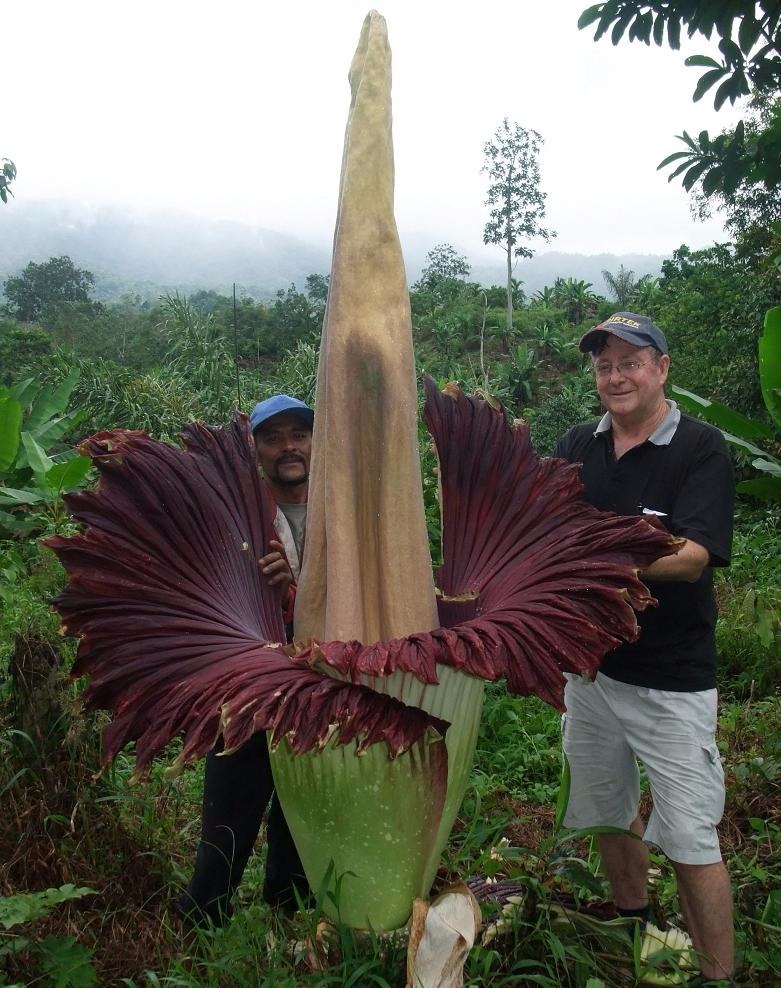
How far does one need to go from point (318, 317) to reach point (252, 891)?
95.9 feet

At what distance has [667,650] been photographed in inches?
86.6

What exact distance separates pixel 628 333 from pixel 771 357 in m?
3.45

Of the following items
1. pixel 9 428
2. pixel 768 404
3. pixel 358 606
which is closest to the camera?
pixel 358 606

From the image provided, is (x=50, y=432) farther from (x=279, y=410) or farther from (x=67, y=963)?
(x=67, y=963)

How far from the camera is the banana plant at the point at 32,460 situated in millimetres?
7602

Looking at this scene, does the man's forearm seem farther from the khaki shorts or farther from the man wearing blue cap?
the man wearing blue cap

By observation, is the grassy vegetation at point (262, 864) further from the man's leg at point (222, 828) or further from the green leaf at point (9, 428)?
the green leaf at point (9, 428)

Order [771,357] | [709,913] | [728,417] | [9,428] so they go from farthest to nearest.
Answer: [9,428]
[728,417]
[771,357]
[709,913]

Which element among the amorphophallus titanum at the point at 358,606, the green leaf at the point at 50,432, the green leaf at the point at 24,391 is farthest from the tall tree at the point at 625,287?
the amorphophallus titanum at the point at 358,606

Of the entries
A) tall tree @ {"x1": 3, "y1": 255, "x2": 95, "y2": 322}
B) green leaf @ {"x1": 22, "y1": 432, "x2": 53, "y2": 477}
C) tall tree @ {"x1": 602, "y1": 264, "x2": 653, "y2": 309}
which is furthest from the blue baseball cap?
tall tree @ {"x1": 3, "y1": 255, "x2": 95, "y2": 322}

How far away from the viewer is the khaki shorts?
2150 millimetres

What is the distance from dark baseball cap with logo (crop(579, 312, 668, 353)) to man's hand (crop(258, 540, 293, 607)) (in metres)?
1.14

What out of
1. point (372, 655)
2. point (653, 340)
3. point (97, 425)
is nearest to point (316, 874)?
point (372, 655)

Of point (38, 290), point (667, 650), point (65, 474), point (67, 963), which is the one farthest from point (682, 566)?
point (38, 290)
